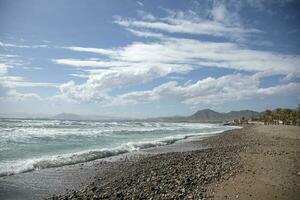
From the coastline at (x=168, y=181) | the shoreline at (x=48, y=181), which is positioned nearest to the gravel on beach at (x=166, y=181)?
the coastline at (x=168, y=181)

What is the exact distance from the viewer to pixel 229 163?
15906mm

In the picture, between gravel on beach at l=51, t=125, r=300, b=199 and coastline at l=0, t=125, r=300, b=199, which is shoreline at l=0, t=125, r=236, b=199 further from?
gravel on beach at l=51, t=125, r=300, b=199

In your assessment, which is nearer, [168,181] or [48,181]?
[168,181]

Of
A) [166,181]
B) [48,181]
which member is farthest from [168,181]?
[48,181]

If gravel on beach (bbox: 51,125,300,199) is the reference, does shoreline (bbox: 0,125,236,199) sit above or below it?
below

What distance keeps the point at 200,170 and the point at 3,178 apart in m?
8.01

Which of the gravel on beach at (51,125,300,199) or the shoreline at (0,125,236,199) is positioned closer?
the gravel on beach at (51,125,300,199)

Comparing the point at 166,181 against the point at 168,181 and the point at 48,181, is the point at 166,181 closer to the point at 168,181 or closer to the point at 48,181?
the point at 168,181

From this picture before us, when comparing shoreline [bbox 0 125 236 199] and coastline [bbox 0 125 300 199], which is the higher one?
coastline [bbox 0 125 300 199]

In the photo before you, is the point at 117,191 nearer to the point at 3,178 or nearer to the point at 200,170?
the point at 200,170

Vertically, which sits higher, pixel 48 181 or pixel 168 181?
pixel 168 181

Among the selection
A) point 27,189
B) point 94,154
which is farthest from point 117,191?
point 94,154

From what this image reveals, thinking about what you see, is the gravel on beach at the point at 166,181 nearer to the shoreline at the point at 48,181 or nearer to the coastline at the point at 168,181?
the coastline at the point at 168,181

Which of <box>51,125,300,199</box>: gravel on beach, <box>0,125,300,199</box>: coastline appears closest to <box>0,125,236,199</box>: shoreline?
<box>0,125,300,199</box>: coastline
